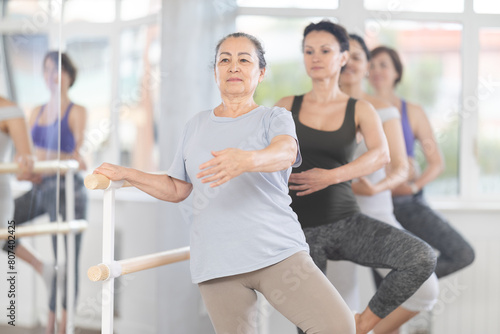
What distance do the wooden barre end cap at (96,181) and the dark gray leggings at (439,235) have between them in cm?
166

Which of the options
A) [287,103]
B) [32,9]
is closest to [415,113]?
[287,103]

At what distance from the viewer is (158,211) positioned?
3.07 m

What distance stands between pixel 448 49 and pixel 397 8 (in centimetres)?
38

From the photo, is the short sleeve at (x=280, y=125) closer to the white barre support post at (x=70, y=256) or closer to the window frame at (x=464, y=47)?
the white barre support post at (x=70, y=256)

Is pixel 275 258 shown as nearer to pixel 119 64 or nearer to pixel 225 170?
pixel 225 170

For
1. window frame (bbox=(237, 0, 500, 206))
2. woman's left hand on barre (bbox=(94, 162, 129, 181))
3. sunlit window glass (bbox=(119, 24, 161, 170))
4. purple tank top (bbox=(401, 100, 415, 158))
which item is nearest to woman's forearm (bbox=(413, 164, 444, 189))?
purple tank top (bbox=(401, 100, 415, 158))

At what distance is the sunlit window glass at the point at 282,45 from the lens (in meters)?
3.60

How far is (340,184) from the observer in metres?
2.08

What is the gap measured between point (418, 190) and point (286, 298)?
154 cm

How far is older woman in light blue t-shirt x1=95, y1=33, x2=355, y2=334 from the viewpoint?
1575 millimetres

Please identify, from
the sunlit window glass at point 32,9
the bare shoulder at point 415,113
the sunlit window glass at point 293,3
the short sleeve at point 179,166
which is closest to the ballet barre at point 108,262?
the short sleeve at point 179,166

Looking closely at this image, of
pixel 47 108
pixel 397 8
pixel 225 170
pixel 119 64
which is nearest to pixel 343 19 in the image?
pixel 397 8

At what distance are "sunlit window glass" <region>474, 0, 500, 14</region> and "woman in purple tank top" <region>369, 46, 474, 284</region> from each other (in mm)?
897

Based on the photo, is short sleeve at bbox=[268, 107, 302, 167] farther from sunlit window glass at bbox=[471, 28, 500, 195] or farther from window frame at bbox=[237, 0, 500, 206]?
sunlit window glass at bbox=[471, 28, 500, 195]
